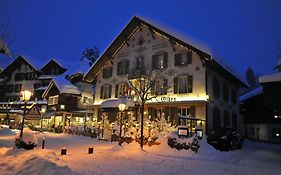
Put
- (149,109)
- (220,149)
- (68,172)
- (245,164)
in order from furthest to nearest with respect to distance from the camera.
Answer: (149,109) < (220,149) < (245,164) < (68,172)

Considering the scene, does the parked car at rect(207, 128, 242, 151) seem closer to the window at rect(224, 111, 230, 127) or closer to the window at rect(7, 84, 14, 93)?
the window at rect(224, 111, 230, 127)

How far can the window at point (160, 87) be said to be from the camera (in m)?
25.9

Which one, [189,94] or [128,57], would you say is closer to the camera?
[189,94]

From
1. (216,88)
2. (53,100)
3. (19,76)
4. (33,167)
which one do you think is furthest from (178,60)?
(19,76)

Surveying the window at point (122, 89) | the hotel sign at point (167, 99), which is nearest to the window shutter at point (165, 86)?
the hotel sign at point (167, 99)

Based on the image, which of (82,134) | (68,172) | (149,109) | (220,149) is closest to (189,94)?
(149,109)

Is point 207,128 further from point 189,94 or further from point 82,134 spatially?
point 82,134

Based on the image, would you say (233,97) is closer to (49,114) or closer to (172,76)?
(172,76)

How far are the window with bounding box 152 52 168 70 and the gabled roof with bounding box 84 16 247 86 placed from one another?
6.47ft

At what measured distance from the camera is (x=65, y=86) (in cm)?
4166

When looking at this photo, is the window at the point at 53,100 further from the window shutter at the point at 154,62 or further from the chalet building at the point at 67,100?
the window shutter at the point at 154,62

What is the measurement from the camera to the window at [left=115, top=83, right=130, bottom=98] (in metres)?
29.8

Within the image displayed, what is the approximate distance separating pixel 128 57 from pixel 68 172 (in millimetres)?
23004

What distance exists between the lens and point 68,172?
8312mm
